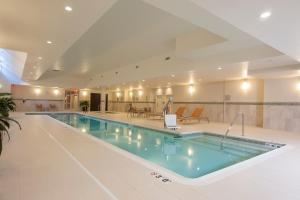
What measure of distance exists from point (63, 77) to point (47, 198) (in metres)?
16.1

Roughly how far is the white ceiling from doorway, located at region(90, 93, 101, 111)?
12166mm

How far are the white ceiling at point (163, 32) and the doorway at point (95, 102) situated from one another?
12.2 m

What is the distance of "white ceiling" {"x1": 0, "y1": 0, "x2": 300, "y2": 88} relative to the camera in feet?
9.16

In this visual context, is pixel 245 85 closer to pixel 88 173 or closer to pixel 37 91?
pixel 88 173

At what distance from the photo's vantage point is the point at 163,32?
18.1ft

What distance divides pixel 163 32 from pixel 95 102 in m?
16.1

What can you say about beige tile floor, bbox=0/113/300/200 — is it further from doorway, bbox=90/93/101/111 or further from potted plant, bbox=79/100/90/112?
doorway, bbox=90/93/101/111

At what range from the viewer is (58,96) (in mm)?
17531

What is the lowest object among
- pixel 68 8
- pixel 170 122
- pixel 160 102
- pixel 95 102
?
pixel 170 122

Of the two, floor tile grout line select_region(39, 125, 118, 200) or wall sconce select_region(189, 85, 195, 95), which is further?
wall sconce select_region(189, 85, 195, 95)

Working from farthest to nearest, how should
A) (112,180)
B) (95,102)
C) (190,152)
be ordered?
(95,102), (190,152), (112,180)

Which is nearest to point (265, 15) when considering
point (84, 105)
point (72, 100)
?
point (84, 105)

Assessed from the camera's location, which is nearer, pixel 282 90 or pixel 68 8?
pixel 68 8

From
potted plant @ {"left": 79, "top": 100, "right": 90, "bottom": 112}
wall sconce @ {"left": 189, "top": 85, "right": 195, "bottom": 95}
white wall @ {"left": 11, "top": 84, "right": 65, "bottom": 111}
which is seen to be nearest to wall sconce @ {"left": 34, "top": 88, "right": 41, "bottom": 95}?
white wall @ {"left": 11, "top": 84, "right": 65, "bottom": 111}
